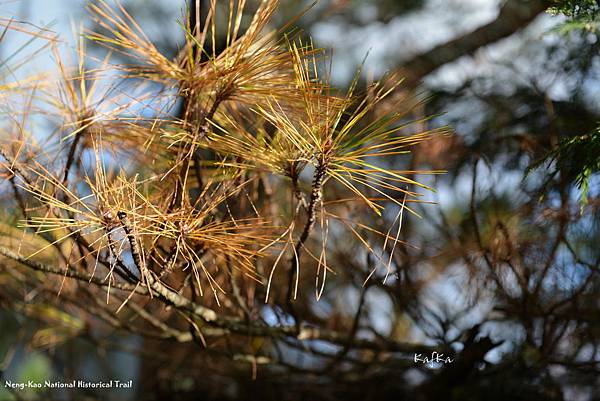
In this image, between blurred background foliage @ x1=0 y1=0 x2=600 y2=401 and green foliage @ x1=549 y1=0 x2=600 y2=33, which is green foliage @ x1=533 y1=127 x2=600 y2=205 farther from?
green foliage @ x1=549 y1=0 x2=600 y2=33

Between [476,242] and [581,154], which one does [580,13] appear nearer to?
[581,154]

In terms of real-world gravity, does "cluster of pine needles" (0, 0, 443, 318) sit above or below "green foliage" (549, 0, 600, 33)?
below

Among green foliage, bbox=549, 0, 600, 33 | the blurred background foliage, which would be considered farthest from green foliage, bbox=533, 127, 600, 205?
green foliage, bbox=549, 0, 600, 33

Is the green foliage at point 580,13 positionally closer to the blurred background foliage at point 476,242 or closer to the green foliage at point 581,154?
the blurred background foliage at point 476,242

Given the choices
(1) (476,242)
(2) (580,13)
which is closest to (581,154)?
(2) (580,13)

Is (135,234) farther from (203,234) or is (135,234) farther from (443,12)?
(443,12)

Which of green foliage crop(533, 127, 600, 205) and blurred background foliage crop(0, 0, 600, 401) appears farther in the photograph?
blurred background foliage crop(0, 0, 600, 401)

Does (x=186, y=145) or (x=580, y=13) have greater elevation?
(x=580, y=13)

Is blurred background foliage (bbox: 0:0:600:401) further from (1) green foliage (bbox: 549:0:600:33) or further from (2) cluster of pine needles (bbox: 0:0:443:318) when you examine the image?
(2) cluster of pine needles (bbox: 0:0:443:318)
